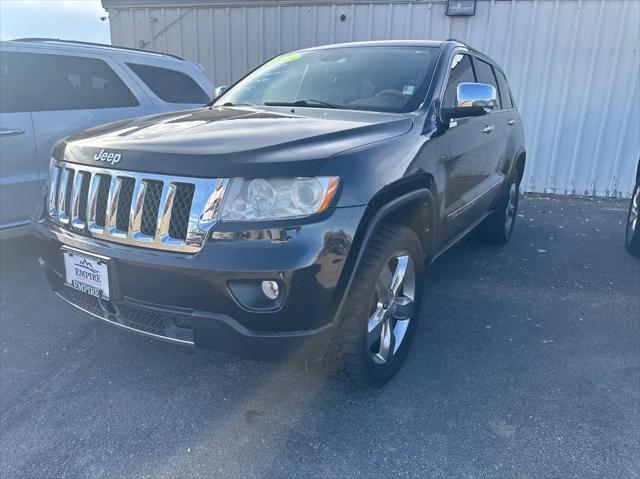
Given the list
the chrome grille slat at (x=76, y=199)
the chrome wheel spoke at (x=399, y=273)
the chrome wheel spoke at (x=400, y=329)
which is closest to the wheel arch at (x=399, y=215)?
the chrome wheel spoke at (x=399, y=273)

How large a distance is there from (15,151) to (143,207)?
8.50ft

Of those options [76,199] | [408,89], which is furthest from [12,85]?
[408,89]

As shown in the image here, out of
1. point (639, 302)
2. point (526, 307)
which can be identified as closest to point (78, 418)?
point (526, 307)

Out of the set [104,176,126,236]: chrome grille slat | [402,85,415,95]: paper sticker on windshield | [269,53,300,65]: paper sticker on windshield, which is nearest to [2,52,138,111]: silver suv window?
[269,53,300,65]: paper sticker on windshield

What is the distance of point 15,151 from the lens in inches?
156

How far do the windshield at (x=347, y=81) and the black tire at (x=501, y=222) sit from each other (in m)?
2.10

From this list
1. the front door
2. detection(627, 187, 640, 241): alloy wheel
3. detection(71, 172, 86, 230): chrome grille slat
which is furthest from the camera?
detection(627, 187, 640, 241): alloy wheel

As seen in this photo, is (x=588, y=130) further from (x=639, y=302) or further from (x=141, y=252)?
(x=141, y=252)

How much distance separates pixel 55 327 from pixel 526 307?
332 cm

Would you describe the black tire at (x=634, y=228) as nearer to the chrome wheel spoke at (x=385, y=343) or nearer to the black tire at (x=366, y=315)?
the black tire at (x=366, y=315)

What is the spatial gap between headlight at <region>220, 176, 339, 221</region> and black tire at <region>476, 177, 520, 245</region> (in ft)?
10.7

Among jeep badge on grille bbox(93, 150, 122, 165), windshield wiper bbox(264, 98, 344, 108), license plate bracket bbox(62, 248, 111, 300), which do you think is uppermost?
windshield wiper bbox(264, 98, 344, 108)

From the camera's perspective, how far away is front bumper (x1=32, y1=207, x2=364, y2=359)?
190cm

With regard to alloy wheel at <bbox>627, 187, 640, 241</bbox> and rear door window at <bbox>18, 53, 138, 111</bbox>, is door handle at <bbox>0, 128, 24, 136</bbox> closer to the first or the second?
rear door window at <bbox>18, 53, 138, 111</bbox>
